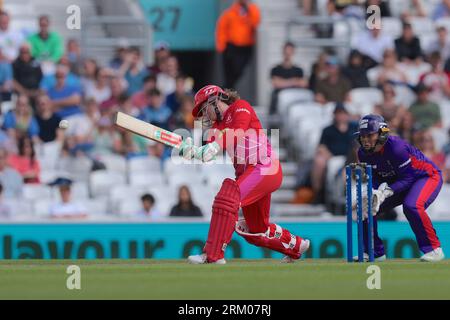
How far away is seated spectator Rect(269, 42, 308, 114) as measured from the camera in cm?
1848

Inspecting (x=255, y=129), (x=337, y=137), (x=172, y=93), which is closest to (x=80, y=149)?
(x=172, y=93)

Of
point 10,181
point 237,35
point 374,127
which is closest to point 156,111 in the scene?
point 237,35

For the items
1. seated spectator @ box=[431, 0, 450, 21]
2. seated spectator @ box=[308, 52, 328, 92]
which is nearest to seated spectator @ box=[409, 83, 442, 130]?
seated spectator @ box=[308, 52, 328, 92]

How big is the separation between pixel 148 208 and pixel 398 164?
16.5ft

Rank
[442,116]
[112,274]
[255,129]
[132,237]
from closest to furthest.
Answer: [112,274] < [255,129] < [132,237] < [442,116]

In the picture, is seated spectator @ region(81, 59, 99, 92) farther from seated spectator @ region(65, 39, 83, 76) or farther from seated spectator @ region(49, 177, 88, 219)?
seated spectator @ region(49, 177, 88, 219)

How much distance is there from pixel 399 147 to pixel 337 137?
5223mm

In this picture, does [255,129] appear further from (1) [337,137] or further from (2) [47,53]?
(2) [47,53]

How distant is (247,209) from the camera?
1193 centimetres

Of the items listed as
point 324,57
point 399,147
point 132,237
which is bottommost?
point 132,237

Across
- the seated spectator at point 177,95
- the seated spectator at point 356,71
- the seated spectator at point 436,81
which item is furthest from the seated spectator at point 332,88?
the seated spectator at point 177,95

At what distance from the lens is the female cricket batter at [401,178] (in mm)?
11906

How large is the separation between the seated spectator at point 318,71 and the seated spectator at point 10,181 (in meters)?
4.46

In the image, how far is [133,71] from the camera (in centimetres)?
1841
